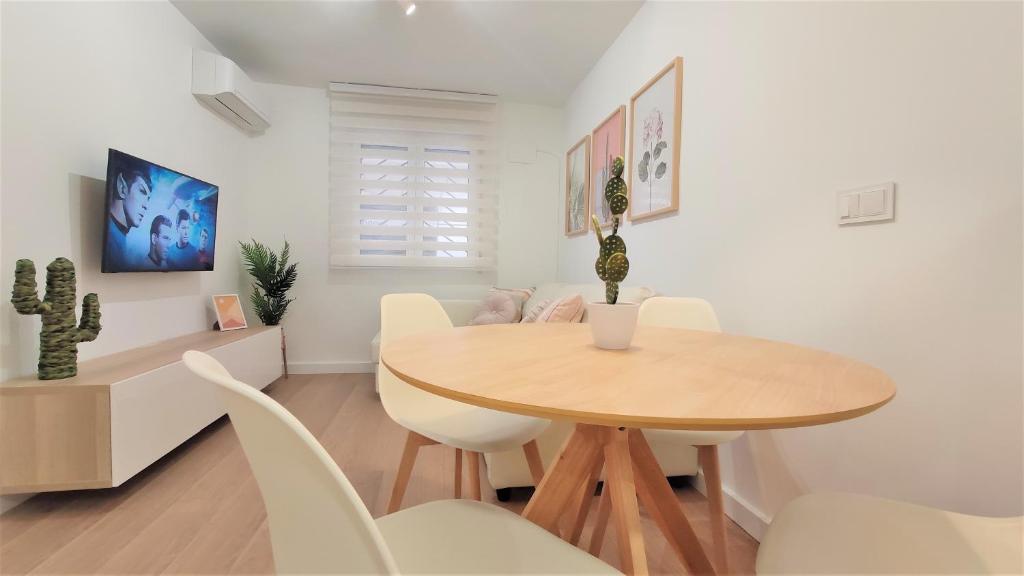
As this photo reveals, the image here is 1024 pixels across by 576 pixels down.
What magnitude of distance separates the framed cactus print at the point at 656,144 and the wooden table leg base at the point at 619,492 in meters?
1.61

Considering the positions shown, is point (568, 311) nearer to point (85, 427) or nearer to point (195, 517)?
point (195, 517)

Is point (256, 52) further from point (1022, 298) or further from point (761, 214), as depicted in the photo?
point (1022, 298)

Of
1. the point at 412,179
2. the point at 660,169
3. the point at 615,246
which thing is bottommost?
the point at 615,246

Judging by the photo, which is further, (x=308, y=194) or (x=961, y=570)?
(x=308, y=194)

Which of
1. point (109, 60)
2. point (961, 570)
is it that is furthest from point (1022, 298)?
point (109, 60)

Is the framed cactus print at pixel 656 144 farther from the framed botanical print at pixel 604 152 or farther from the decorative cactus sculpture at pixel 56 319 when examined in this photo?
the decorative cactus sculpture at pixel 56 319

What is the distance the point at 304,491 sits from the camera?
45 centimetres

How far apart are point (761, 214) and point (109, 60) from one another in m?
3.20

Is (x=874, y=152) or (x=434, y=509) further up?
(x=874, y=152)

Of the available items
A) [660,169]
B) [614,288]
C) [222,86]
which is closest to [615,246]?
[614,288]

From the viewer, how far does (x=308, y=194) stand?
13.3ft

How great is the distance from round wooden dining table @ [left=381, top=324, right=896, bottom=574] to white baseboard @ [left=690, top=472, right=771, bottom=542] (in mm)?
833

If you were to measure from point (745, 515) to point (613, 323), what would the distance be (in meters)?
1.29

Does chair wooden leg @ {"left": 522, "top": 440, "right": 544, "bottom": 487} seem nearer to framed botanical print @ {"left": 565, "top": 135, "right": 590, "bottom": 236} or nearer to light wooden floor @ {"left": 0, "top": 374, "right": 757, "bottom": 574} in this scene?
light wooden floor @ {"left": 0, "top": 374, "right": 757, "bottom": 574}
